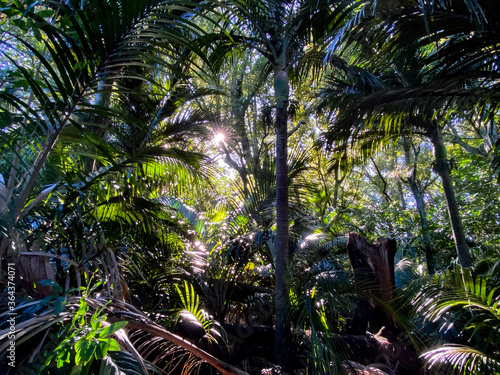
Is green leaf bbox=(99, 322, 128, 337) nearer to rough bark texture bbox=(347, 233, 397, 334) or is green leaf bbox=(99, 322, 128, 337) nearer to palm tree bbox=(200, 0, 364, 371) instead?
palm tree bbox=(200, 0, 364, 371)

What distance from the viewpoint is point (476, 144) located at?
11961 millimetres

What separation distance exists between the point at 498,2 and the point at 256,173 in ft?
9.38

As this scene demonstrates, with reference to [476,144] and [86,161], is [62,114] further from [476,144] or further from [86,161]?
[476,144]

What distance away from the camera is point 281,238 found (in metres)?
3.56

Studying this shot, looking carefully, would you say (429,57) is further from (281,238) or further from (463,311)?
(463,311)

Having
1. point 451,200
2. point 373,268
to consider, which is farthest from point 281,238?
point 451,200

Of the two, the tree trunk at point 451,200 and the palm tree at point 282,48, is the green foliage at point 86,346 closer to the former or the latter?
the palm tree at point 282,48

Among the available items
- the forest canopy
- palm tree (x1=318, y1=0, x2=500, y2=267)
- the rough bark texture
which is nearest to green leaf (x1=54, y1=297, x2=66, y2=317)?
the forest canopy

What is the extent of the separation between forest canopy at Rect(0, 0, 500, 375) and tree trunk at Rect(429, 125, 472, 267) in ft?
0.10

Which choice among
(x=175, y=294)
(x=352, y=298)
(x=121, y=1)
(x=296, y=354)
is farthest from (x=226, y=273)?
(x=121, y=1)

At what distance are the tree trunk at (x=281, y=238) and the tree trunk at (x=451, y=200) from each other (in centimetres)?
281

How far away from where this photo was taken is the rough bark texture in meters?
3.91

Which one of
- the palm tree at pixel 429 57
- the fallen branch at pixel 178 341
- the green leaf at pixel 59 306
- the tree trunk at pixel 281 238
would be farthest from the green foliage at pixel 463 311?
the green leaf at pixel 59 306

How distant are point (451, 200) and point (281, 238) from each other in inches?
135
